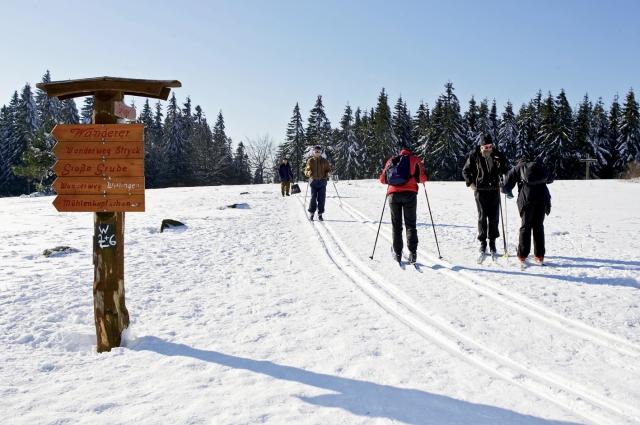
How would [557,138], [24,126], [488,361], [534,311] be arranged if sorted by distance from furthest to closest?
[24,126], [557,138], [534,311], [488,361]

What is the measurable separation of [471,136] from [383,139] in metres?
12.0

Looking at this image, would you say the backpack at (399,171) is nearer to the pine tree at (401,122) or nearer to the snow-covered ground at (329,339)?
the snow-covered ground at (329,339)

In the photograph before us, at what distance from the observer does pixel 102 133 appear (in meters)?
3.86

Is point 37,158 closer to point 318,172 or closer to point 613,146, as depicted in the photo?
point 318,172

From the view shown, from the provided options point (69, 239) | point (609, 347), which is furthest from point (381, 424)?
point (69, 239)

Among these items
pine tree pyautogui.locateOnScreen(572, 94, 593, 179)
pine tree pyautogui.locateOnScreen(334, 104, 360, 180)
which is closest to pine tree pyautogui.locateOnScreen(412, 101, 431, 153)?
pine tree pyautogui.locateOnScreen(334, 104, 360, 180)

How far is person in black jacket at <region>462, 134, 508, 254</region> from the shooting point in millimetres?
6438

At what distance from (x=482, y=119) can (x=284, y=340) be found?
56400 millimetres

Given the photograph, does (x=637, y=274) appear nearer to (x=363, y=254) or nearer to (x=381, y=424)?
(x=363, y=254)

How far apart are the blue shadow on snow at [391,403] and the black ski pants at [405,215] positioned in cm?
363

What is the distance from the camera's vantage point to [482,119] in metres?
53.9

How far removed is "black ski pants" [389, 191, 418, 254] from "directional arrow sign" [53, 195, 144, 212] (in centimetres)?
380

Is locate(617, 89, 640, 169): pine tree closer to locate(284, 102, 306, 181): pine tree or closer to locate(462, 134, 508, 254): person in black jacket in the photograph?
locate(284, 102, 306, 181): pine tree

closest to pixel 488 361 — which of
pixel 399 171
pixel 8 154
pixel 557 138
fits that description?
pixel 399 171
